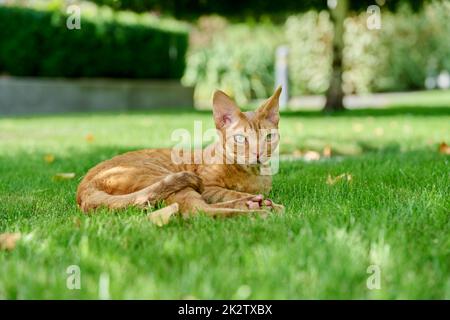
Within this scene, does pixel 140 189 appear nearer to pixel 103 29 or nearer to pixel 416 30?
pixel 103 29

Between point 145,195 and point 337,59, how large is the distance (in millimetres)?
10283

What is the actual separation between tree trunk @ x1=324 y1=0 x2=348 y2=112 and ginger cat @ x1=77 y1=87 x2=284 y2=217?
940cm

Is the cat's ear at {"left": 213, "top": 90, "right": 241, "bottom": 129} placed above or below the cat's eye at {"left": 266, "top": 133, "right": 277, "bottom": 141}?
above

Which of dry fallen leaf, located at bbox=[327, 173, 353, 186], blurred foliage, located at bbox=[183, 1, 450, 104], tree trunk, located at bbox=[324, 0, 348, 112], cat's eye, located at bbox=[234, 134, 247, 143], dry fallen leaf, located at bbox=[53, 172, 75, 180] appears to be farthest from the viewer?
blurred foliage, located at bbox=[183, 1, 450, 104]

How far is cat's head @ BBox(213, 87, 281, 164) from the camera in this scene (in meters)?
3.44

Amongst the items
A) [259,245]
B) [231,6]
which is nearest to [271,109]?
[259,245]

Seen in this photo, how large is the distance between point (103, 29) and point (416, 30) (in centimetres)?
1329

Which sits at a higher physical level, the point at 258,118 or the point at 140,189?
the point at 258,118

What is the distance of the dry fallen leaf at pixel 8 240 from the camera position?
8.54 ft

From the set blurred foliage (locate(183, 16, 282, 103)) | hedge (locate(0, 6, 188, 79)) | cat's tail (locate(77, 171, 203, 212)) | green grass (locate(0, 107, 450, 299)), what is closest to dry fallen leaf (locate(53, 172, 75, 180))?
green grass (locate(0, 107, 450, 299))

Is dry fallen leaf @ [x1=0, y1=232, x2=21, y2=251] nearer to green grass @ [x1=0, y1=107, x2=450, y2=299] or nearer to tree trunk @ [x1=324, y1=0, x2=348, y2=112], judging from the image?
green grass @ [x1=0, y1=107, x2=450, y2=299]

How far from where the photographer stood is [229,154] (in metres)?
3.54

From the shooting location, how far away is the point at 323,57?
874 inches

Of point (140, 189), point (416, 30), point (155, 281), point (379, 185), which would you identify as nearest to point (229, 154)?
point (140, 189)
